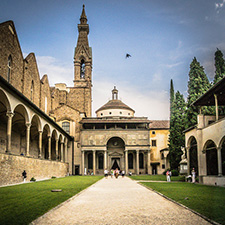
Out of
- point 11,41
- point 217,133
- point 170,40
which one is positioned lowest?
point 217,133

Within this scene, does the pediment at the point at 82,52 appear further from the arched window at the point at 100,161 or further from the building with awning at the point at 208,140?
the building with awning at the point at 208,140

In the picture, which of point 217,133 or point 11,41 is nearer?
point 217,133

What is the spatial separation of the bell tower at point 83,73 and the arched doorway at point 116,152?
362 inches

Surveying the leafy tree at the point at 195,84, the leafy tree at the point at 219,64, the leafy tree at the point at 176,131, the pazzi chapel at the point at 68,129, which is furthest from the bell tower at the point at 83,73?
the leafy tree at the point at 219,64

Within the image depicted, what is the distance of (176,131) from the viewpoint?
41.3 meters

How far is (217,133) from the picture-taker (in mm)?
19797

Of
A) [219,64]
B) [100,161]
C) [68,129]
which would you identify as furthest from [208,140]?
[68,129]

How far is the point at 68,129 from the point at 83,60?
61.1 feet

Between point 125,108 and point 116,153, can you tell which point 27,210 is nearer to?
point 116,153

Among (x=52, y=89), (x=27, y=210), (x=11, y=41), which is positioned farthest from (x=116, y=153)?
(x=27, y=210)

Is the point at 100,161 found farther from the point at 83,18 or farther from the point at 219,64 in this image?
the point at 83,18

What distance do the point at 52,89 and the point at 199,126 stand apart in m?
43.0

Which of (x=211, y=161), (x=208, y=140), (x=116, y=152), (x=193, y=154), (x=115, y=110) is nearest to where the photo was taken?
(x=208, y=140)

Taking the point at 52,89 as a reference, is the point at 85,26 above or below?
above
